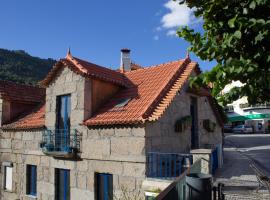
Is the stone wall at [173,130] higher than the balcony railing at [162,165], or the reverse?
the stone wall at [173,130]

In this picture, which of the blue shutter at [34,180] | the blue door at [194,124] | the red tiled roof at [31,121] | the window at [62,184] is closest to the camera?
the window at [62,184]

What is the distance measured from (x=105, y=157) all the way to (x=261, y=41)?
22.6ft

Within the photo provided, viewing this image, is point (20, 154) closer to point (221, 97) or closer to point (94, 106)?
point (94, 106)

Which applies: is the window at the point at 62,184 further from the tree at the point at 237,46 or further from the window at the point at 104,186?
the tree at the point at 237,46

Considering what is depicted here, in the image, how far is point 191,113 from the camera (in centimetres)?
1247

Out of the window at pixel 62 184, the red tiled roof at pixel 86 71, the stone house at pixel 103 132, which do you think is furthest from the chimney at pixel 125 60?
the window at pixel 62 184

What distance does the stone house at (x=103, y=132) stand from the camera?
9.00m

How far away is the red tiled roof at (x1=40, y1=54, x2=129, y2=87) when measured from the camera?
34.9 ft

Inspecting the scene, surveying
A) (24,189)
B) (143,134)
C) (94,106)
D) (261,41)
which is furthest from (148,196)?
(24,189)

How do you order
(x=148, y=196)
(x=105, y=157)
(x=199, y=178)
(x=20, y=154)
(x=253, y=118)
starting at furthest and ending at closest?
(x=253, y=118) < (x=20, y=154) < (x=105, y=157) < (x=148, y=196) < (x=199, y=178)

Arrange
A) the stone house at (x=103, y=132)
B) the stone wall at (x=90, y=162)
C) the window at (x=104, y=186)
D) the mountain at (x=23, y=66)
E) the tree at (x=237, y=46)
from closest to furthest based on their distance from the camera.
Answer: the tree at (x=237, y=46) < the stone wall at (x=90, y=162) < the stone house at (x=103, y=132) < the window at (x=104, y=186) < the mountain at (x=23, y=66)

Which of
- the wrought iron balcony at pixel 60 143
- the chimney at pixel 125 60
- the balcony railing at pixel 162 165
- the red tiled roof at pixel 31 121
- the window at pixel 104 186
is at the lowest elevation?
the window at pixel 104 186

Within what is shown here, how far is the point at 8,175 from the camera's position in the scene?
14.2 metres

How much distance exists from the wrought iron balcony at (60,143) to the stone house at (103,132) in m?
0.04
